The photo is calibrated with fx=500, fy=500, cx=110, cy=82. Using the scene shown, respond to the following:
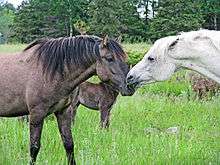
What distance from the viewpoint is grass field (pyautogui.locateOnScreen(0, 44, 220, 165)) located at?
5.72m

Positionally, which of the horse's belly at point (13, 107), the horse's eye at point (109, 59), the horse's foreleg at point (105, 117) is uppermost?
the horse's eye at point (109, 59)

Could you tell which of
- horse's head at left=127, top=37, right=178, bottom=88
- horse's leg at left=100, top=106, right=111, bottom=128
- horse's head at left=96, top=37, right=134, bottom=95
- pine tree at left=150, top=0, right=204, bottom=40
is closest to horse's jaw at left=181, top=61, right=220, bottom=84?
horse's head at left=127, top=37, right=178, bottom=88

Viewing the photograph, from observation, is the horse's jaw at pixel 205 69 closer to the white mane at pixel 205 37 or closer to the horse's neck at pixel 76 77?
the white mane at pixel 205 37

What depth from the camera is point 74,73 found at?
18.9ft

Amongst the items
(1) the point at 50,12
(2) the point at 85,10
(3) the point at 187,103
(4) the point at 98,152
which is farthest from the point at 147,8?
(4) the point at 98,152

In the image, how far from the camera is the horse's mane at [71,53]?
5637 millimetres

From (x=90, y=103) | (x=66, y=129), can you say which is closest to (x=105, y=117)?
(x=90, y=103)

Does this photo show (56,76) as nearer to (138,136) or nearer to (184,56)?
(184,56)

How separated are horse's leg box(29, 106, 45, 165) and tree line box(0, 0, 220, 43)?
35873mm

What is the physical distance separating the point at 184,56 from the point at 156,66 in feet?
1.11

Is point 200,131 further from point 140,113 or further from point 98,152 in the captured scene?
point 98,152

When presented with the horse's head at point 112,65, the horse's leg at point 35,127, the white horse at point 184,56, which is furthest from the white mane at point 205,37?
the horse's leg at point 35,127

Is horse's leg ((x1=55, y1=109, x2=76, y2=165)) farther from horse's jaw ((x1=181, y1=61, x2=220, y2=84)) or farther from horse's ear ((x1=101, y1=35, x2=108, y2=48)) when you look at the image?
horse's jaw ((x1=181, y1=61, x2=220, y2=84))

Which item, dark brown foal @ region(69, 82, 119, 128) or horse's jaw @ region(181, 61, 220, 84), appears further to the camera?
dark brown foal @ region(69, 82, 119, 128)
